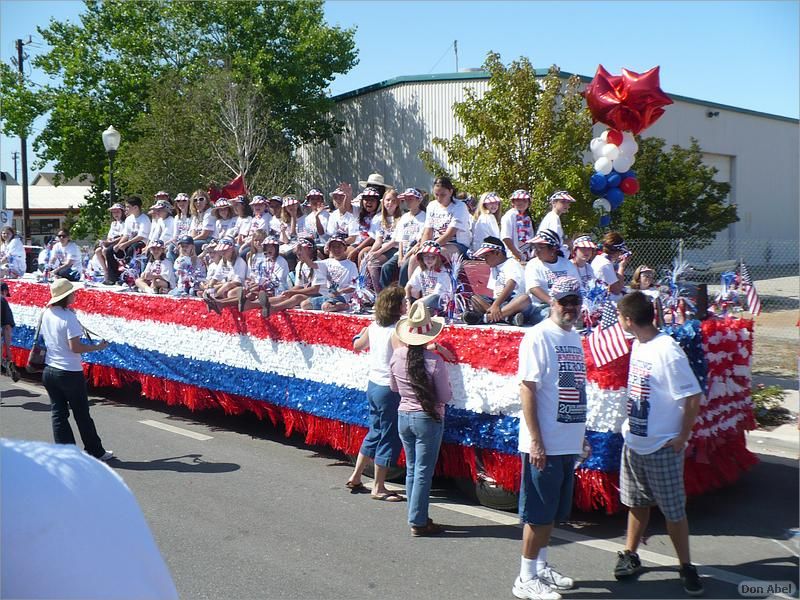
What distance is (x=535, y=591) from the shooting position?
14.2 feet

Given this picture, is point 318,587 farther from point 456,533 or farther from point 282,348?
point 282,348

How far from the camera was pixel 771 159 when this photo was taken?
32.4 metres

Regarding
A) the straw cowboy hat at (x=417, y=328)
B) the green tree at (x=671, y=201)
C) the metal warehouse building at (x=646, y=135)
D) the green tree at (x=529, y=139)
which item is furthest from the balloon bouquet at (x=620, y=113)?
the metal warehouse building at (x=646, y=135)

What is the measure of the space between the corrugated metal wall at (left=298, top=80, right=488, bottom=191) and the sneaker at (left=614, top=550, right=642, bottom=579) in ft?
66.7

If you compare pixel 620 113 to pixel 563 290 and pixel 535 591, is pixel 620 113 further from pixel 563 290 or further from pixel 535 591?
pixel 535 591

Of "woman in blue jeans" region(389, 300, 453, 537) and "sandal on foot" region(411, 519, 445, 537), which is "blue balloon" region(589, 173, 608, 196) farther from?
"sandal on foot" region(411, 519, 445, 537)

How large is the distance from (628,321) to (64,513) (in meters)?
3.80

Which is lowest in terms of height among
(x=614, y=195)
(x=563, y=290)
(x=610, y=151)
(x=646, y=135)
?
(x=563, y=290)

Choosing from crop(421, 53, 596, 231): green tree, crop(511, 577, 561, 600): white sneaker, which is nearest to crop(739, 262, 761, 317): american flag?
crop(511, 577, 561, 600): white sneaker

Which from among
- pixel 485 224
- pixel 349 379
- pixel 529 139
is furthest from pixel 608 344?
pixel 529 139

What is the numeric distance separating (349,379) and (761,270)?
988 inches

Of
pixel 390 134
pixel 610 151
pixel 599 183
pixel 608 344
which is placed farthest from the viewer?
pixel 390 134

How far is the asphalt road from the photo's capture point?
4.59 meters

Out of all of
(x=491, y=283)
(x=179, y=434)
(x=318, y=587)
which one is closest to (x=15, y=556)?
(x=318, y=587)
